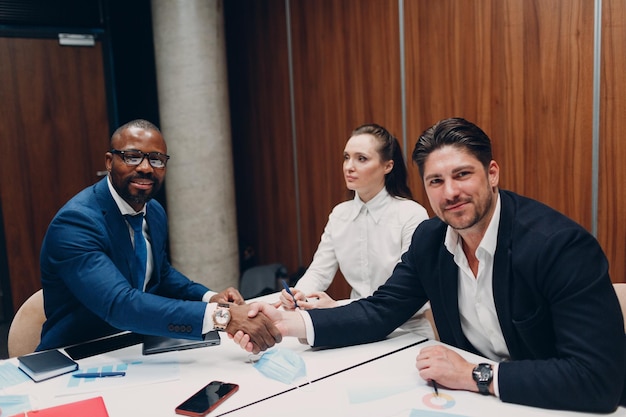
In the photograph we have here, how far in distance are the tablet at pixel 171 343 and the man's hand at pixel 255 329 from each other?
0.11 m

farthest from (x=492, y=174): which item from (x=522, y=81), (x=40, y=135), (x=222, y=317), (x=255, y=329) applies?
(x=40, y=135)

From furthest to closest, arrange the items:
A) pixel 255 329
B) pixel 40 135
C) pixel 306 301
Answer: pixel 40 135 → pixel 306 301 → pixel 255 329

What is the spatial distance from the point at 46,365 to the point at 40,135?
3931 mm

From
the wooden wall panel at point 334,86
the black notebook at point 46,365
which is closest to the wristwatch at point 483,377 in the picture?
the black notebook at point 46,365

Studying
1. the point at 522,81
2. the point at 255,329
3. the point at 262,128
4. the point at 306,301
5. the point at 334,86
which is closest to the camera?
the point at 255,329

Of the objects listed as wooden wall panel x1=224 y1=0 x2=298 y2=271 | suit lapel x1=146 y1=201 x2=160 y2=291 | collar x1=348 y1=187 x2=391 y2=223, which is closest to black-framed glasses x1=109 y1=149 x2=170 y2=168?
suit lapel x1=146 y1=201 x2=160 y2=291

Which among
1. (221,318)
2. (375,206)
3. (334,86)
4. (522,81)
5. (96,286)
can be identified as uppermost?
(334,86)

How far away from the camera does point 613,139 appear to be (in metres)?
2.95

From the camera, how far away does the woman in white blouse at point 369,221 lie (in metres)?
2.86

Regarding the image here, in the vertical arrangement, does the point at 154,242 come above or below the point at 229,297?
above

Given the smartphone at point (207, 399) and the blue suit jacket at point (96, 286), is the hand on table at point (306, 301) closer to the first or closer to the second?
the blue suit jacket at point (96, 286)

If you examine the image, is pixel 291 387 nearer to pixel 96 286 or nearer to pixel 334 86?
pixel 96 286

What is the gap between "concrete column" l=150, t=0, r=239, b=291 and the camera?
16.0 feet

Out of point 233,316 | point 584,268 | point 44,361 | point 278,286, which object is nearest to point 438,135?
point 584,268
